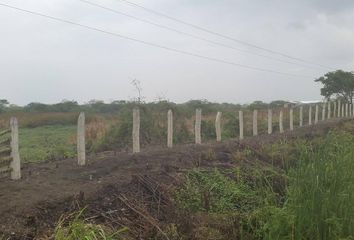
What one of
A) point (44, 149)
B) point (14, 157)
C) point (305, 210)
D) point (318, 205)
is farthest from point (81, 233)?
point (44, 149)

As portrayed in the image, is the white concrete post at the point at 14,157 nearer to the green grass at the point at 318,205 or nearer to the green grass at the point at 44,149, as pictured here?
the green grass at the point at 44,149

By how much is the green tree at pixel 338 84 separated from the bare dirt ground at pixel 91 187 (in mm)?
42178

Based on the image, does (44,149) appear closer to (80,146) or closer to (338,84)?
(80,146)

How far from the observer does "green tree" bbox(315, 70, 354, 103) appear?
5262cm

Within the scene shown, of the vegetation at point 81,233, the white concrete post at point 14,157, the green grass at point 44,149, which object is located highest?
the white concrete post at point 14,157

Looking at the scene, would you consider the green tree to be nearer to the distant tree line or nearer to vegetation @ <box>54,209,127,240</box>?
the distant tree line

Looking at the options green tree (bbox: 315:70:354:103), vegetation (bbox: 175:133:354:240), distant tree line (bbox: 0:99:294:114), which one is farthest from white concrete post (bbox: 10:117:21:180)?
green tree (bbox: 315:70:354:103)

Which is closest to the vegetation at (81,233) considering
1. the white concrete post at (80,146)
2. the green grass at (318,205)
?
the green grass at (318,205)

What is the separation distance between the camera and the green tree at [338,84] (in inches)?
2072

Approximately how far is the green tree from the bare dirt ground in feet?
138

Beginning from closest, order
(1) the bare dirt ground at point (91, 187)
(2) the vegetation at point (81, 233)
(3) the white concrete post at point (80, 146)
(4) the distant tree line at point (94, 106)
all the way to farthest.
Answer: (2) the vegetation at point (81, 233), (1) the bare dirt ground at point (91, 187), (3) the white concrete post at point (80, 146), (4) the distant tree line at point (94, 106)

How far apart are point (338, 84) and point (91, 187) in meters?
47.9

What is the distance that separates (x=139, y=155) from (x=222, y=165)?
208 centimetres

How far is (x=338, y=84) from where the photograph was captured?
53.4 m
